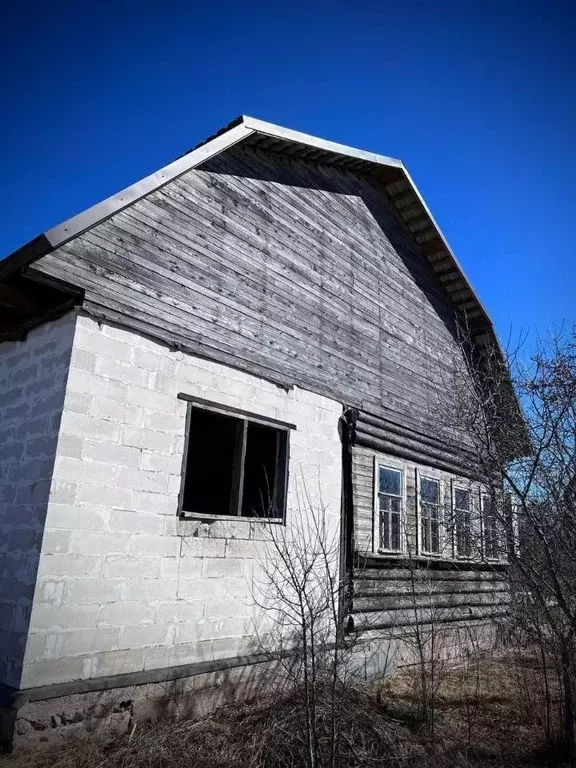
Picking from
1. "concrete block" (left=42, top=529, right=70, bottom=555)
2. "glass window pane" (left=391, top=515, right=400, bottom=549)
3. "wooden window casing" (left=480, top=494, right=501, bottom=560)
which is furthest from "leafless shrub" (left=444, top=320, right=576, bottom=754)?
"concrete block" (left=42, top=529, right=70, bottom=555)

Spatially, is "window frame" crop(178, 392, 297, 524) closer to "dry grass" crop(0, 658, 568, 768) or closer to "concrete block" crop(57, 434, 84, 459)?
"concrete block" crop(57, 434, 84, 459)

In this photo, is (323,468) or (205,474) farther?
(205,474)

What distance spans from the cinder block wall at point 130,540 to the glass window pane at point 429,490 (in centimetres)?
488

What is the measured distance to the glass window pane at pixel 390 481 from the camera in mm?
10518

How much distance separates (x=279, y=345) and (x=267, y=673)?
15.4ft

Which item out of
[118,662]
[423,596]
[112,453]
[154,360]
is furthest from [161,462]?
[423,596]

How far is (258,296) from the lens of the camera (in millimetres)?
8789

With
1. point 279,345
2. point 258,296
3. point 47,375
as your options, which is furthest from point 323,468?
point 47,375

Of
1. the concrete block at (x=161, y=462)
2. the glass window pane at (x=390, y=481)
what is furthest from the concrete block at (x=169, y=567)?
the glass window pane at (x=390, y=481)

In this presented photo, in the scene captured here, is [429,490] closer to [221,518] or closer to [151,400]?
[221,518]

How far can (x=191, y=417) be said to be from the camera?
7855 mm

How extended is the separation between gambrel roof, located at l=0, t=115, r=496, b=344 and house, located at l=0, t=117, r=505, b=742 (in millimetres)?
40

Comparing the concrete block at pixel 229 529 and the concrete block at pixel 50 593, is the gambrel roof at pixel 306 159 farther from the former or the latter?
the concrete block at pixel 229 529

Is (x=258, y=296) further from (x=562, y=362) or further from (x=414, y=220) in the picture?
(x=414, y=220)
